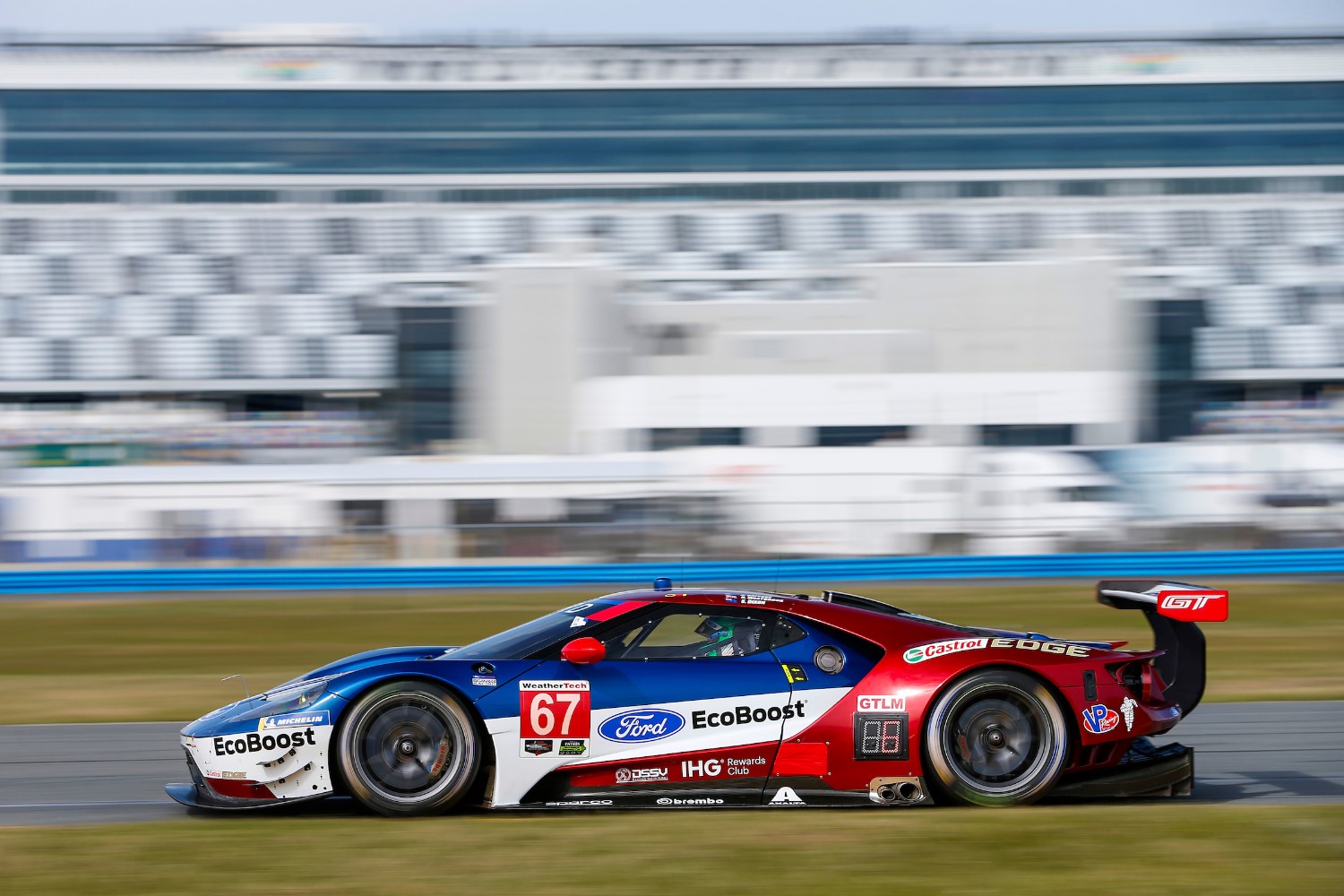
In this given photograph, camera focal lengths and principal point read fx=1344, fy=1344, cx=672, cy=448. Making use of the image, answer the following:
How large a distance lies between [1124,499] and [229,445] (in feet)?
71.8

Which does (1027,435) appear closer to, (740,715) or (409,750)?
(740,715)

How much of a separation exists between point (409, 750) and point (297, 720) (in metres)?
0.46

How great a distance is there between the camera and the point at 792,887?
424 cm

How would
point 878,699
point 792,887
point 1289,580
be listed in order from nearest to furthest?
point 792,887, point 878,699, point 1289,580

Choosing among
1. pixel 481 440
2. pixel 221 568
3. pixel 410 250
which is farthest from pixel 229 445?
pixel 410 250

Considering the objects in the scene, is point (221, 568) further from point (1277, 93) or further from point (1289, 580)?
point (1277, 93)

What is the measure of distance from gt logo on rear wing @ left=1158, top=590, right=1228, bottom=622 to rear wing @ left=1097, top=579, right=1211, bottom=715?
0.08ft

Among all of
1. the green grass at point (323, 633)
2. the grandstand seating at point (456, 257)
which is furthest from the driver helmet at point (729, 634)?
the grandstand seating at point (456, 257)

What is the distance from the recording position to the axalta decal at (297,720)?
5.34 metres

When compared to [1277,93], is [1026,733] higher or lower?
lower

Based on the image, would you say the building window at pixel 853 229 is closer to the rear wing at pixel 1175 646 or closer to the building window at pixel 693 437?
the building window at pixel 693 437

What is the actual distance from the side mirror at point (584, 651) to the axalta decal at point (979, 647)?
127 centimetres

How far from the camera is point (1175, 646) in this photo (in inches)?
236

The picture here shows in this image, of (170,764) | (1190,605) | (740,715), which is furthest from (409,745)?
(1190,605)
